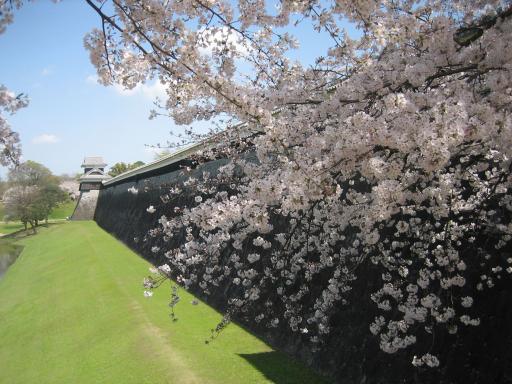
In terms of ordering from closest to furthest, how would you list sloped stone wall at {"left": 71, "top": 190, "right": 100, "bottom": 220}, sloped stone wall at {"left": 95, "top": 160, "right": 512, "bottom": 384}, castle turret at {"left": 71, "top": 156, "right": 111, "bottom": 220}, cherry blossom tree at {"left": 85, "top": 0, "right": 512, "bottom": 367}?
cherry blossom tree at {"left": 85, "top": 0, "right": 512, "bottom": 367}, sloped stone wall at {"left": 95, "top": 160, "right": 512, "bottom": 384}, sloped stone wall at {"left": 71, "top": 190, "right": 100, "bottom": 220}, castle turret at {"left": 71, "top": 156, "right": 111, "bottom": 220}

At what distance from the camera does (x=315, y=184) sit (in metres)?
2.83

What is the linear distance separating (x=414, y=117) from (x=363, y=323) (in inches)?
135

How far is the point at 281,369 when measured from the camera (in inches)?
237

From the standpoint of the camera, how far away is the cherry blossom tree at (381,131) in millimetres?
2740

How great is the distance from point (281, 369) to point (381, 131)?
435 cm

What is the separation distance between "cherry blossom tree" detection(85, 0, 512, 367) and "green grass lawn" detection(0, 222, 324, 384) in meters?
1.25

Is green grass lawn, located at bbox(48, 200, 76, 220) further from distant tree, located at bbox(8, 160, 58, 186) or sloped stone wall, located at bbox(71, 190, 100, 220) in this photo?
sloped stone wall, located at bbox(71, 190, 100, 220)

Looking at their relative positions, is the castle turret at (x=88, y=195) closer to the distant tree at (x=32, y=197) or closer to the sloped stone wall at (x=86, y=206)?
the sloped stone wall at (x=86, y=206)

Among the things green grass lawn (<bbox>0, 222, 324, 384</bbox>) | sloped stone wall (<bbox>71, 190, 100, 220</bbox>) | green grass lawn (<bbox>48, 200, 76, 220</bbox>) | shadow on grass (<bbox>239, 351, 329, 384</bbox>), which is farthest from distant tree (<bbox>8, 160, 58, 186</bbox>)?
shadow on grass (<bbox>239, 351, 329, 384</bbox>)

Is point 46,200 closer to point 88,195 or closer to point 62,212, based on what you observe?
point 88,195

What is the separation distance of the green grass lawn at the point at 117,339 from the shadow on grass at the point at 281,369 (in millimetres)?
13

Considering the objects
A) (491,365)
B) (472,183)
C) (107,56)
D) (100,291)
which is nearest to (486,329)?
(491,365)

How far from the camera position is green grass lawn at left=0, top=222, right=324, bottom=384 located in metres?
6.42

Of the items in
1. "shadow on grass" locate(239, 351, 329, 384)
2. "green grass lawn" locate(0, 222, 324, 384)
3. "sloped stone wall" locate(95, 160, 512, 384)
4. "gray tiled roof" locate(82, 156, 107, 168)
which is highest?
"gray tiled roof" locate(82, 156, 107, 168)
